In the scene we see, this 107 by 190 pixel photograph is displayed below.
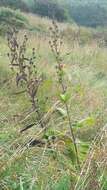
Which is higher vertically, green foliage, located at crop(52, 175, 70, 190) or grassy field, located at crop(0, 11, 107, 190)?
grassy field, located at crop(0, 11, 107, 190)

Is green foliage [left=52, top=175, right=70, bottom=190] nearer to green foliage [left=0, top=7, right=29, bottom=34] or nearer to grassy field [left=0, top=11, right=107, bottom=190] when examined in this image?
grassy field [left=0, top=11, right=107, bottom=190]

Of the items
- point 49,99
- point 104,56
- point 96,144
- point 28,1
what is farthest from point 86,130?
point 28,1

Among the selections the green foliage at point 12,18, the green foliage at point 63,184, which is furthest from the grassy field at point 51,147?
the green foliage at point 12,18

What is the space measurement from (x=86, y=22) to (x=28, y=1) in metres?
3.04

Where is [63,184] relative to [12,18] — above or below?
below

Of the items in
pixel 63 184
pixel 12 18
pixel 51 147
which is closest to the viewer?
pixel 63 184

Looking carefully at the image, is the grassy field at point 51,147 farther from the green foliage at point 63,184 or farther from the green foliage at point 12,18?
the green foliage at point 12,18

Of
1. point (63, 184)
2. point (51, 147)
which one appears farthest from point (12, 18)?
point (63, 184)

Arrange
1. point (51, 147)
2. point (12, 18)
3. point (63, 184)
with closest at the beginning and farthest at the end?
1. point (63, 184)
2. point (51, 147)
3. point (12, 18)

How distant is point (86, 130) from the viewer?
17.2 ft

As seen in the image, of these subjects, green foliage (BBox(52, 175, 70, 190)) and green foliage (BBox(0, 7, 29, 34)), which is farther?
green foliage (BBox(0, 7, 29, 34))

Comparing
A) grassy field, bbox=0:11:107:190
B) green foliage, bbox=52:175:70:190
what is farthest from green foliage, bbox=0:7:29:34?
green foliage, bbox=52:175:70:190

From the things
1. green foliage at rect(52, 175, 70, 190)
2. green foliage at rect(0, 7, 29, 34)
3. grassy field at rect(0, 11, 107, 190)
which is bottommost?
green foliage at rect(52, 175, 70, 190)

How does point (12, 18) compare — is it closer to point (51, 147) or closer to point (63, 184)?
point (51, 147)
